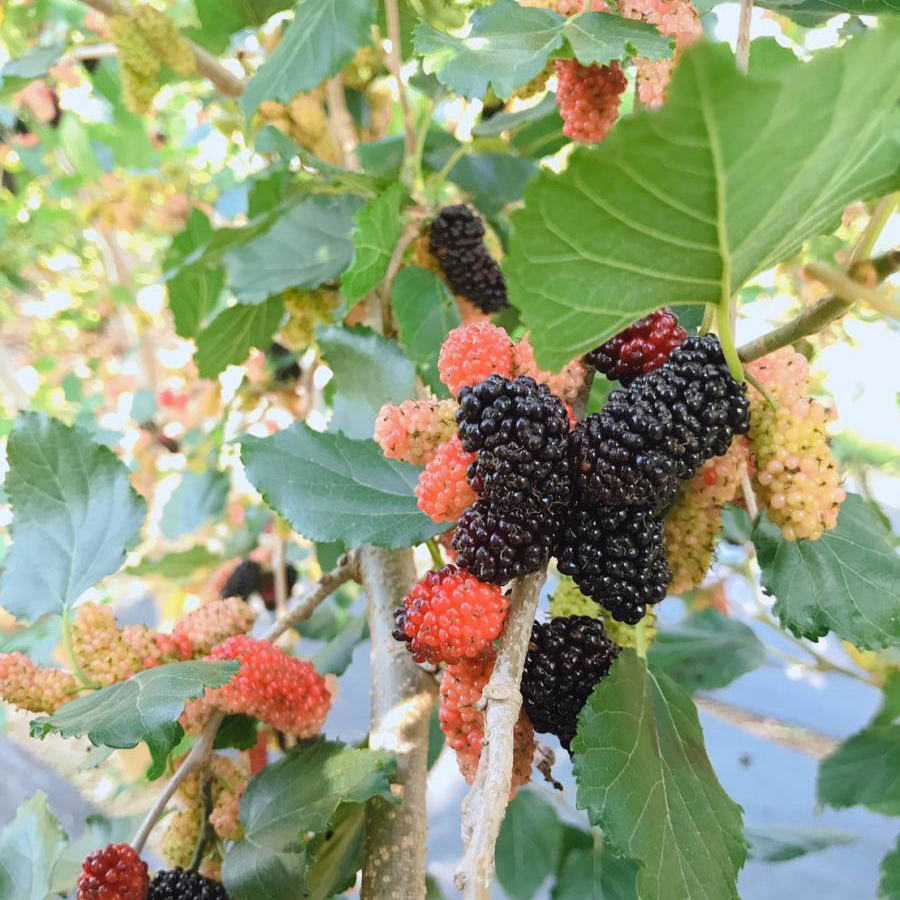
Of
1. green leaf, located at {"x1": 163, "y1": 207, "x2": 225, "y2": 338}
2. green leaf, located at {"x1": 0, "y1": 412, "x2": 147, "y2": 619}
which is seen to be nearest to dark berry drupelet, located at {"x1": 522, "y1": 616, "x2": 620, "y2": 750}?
green leaf, located at {"x1": 0, "y1": 412, "x2": 147, "y2": 619}

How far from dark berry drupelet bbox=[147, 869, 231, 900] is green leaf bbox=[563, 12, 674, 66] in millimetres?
526

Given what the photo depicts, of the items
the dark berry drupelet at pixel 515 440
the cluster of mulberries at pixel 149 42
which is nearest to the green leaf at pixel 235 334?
the cluster of mulberries at pixel 149 42

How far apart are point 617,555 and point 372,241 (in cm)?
33

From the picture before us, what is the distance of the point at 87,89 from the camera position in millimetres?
1614

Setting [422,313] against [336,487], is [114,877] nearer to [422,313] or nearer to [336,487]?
[336,487]

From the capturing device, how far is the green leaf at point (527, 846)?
859mm

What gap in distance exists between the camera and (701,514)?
0.40 m

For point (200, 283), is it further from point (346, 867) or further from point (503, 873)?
point (503, 873)

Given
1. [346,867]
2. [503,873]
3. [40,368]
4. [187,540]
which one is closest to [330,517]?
[346,867]

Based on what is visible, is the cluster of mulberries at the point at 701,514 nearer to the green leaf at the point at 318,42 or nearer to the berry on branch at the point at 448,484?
the berry on branch at the point at 448,484

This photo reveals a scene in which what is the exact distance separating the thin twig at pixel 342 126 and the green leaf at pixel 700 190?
1.97 ft

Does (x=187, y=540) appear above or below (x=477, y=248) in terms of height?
below

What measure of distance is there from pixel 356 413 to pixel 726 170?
0.39m

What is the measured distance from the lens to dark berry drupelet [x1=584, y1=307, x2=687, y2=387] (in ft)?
1.22
